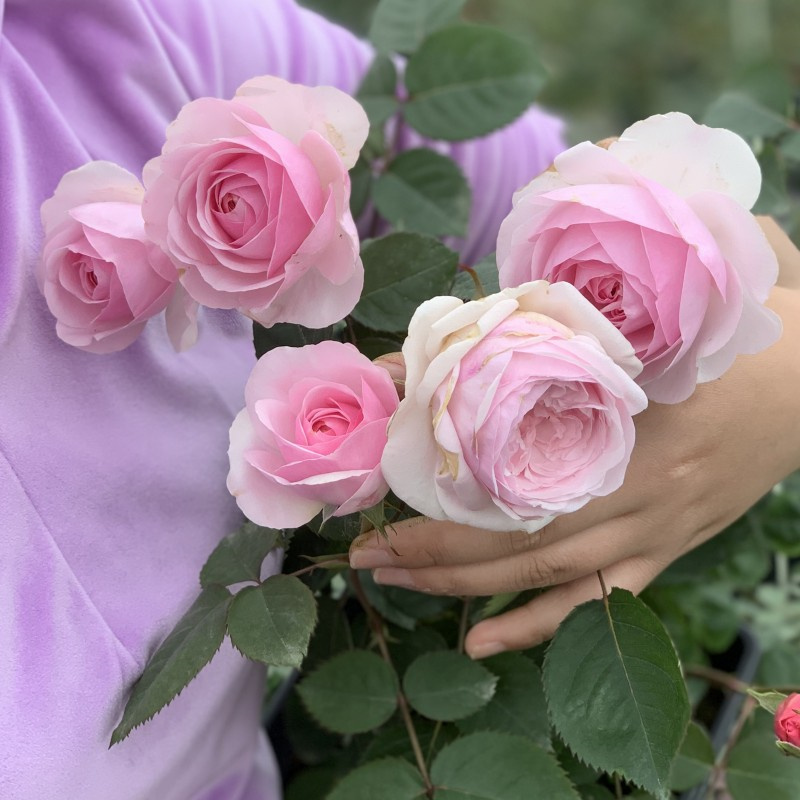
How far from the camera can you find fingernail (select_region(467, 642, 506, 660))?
0.36 m

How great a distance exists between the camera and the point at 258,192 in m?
0.26

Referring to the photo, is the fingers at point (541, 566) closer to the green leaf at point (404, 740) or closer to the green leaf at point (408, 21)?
the green leaf at point (404, 740)

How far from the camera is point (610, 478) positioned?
235 millimetres

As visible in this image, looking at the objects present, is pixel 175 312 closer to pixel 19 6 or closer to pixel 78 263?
pixel 78 263

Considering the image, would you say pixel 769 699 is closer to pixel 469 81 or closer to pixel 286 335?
pixel 286 335

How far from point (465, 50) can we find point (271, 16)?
0.11 metres

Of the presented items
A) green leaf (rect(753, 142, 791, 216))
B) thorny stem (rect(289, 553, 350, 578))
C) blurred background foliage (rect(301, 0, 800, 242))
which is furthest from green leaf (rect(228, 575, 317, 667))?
blurred background foliage (rect(301, 0, 800, 242))

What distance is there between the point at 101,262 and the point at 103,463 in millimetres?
101

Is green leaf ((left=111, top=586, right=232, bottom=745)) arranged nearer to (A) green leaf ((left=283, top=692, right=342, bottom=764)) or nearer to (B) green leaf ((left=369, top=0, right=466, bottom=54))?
(A) green leaf ((left=283, top=692, right=342, bottom=764))

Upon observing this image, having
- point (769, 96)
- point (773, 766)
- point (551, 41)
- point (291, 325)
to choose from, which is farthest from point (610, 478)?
point (551, 41)

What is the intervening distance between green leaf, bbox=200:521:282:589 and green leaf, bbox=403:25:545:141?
255 millimetres

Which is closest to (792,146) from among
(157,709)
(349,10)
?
(157,709)

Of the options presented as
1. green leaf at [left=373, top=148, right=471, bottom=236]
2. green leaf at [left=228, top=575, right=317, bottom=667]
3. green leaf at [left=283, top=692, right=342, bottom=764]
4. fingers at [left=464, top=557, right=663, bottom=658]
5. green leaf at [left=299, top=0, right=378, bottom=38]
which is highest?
green leaf at [left=373, top=148, right=471, bottom=236]

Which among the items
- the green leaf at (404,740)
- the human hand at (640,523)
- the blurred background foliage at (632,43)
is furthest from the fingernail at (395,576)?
the blurred background foliage at (632,43)
